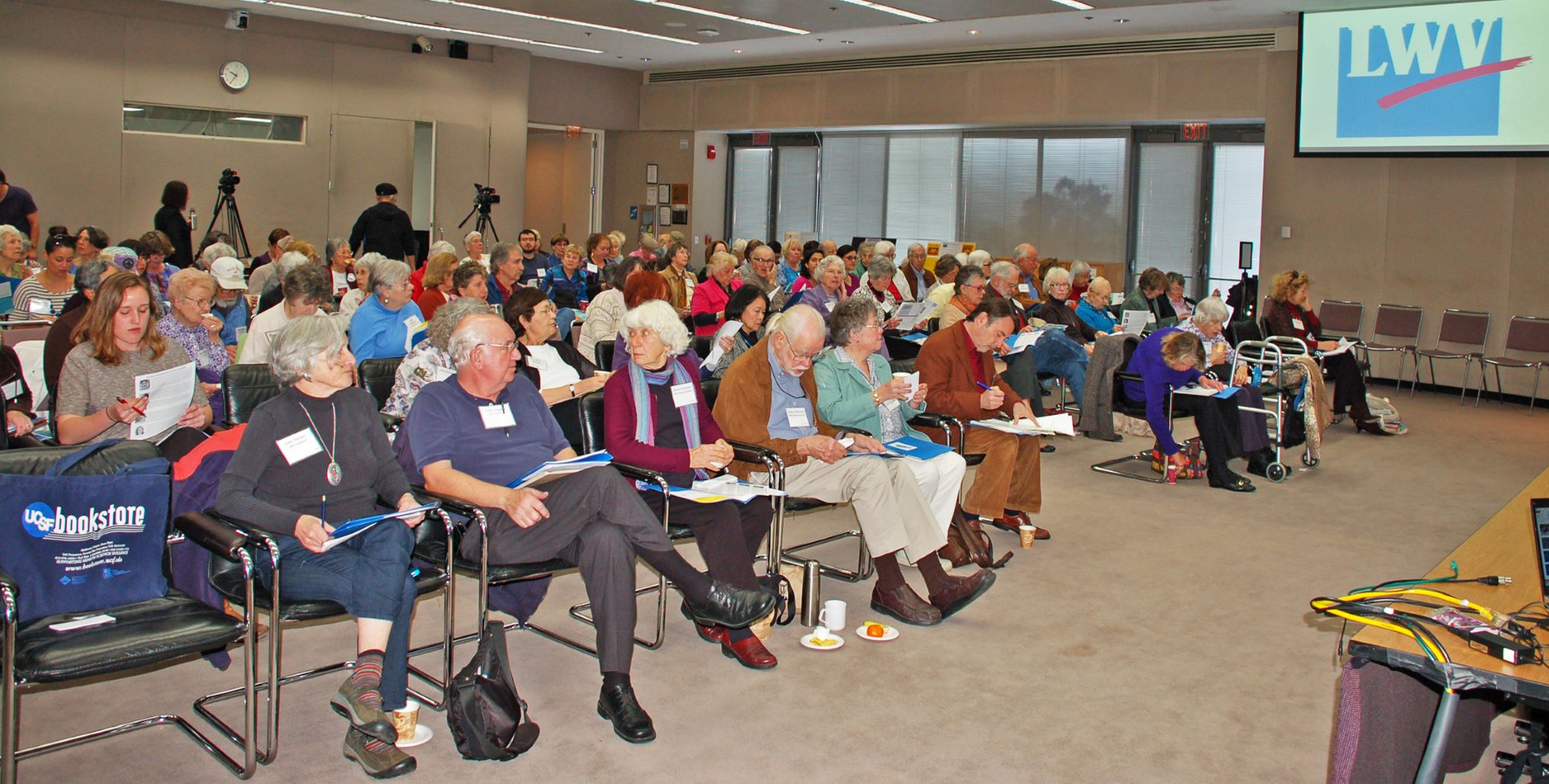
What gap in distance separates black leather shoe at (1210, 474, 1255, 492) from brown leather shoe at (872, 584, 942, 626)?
126 inches

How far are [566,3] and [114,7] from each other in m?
5.12

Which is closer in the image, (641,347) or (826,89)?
(641,347)

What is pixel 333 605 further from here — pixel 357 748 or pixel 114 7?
pixel 114 7

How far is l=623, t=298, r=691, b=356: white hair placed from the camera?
4.11m

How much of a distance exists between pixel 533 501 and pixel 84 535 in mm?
1101

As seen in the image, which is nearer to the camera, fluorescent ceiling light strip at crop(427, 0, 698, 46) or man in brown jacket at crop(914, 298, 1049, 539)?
Answer: man in brown jacket at crop(914, 298, 1049, 539)

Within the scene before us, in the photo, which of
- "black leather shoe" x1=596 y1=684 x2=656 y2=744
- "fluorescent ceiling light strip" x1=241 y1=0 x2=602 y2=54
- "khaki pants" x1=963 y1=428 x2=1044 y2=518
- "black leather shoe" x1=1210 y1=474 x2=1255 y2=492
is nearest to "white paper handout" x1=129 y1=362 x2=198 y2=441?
"black leather shoe" x1=596 y1=684 x2=656 y2=744

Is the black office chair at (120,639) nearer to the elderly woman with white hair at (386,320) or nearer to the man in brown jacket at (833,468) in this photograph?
the man in brown jacket at (833,468)

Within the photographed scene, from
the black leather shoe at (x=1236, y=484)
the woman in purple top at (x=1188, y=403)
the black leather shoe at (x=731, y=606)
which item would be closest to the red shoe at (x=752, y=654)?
the black leather shoe at (x=731, y=606)

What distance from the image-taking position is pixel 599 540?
3.45 m

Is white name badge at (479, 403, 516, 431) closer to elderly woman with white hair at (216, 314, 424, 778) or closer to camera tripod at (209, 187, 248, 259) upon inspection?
elderly woman with white hair at (216, 314, 424, 778)

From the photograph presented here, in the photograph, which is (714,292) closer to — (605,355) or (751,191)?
(605,355)

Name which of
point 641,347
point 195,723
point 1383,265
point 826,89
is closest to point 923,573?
point 641,347

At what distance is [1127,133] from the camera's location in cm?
1332
